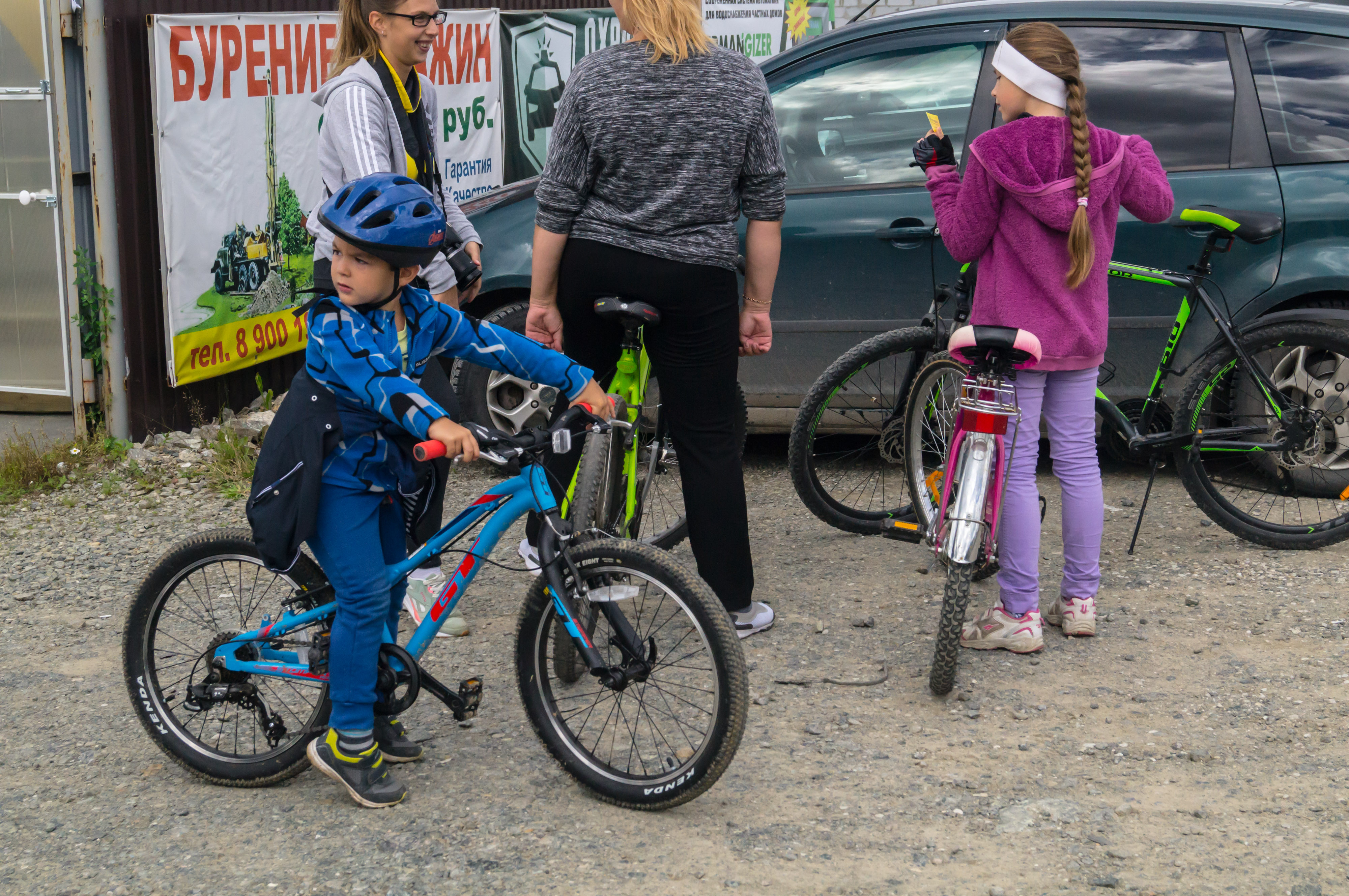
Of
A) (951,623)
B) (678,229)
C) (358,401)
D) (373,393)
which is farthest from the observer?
(678,229)

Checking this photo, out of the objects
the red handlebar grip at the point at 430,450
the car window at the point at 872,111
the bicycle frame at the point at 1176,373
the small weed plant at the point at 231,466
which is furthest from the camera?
the small weed plant at the point at 231,466

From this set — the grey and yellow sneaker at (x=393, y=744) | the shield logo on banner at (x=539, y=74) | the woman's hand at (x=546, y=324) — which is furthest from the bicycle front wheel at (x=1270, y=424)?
the shield logo on banner at (x=539, y=74)

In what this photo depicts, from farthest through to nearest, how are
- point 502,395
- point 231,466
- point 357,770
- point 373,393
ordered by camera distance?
1. point 231,466
2. point 502,395
3. point 357,770
4. point 373,393

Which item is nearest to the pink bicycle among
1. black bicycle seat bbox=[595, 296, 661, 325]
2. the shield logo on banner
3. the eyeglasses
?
black bicycle seat bbox=[595, 296, 661, 325]

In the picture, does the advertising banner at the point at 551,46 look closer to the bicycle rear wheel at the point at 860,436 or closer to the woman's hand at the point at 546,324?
the bicycle rear wheel at the point at 860,436

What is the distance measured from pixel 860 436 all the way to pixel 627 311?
4.95ft

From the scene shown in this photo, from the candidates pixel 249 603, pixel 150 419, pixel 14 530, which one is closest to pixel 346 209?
pixel 249 603

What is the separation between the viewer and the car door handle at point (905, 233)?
5.25 metres

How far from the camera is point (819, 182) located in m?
5.45

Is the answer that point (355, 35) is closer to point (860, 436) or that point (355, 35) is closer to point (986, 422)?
point (986, 422)

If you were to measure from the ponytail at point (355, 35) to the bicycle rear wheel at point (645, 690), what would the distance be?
67.1 inches

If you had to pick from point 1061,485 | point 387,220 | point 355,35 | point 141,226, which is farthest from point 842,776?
point 141,226

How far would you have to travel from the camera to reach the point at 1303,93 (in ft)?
17.0

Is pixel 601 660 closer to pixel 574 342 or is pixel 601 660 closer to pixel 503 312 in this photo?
pixel 574 342
